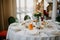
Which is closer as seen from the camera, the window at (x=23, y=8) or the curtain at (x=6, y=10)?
the curtain at (x=6, y=10)

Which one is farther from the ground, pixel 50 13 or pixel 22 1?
pixel 22 1

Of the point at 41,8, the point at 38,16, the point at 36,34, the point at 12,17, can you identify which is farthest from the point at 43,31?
the point at 41,8

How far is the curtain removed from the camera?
4441 millimetres

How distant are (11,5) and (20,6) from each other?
0.61 meters

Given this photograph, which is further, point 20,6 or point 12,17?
point 20,6

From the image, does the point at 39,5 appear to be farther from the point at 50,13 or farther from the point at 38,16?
the point at 38,16

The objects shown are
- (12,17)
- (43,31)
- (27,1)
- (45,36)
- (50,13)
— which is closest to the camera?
(45,36)

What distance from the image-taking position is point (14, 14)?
479 cm

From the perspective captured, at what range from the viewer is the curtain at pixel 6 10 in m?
4.44

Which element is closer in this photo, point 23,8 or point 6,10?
point 6,10

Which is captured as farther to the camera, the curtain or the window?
the window

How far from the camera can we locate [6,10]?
4582 millimetres

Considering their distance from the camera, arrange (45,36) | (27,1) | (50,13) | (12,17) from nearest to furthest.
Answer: (45,36) → (12,17) → (50,13) → (27,1)

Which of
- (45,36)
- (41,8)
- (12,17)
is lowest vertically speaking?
(45,36)
